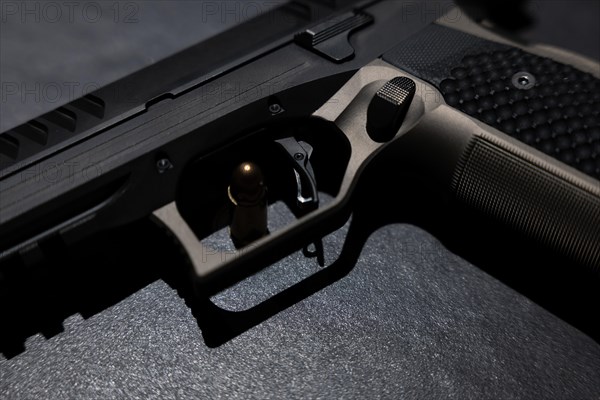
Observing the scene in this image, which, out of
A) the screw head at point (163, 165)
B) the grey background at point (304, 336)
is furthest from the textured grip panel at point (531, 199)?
the screw head at point (163, 165)

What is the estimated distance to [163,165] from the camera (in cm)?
92

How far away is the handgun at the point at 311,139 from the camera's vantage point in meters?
0.89

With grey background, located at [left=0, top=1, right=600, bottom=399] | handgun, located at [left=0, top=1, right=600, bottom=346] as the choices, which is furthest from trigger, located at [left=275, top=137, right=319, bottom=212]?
grey background, located at [left=0, top=1, right=600, bottom=399]

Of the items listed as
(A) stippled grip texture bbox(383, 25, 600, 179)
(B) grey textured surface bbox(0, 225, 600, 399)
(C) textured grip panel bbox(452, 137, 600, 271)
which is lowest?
(B) grey textured surface bbox(0, 225, 600, 399)

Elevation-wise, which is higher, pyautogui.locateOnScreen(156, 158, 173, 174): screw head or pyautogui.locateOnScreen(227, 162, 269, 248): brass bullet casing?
pyautogui.locateOnScreen(156, 158, 173, 174): screw head

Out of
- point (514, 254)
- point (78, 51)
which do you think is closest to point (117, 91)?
point (78, 51)

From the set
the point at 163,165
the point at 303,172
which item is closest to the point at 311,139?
the point at 303,172

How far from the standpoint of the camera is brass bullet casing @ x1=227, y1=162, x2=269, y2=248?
94 cm

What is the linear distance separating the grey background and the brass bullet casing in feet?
0.24

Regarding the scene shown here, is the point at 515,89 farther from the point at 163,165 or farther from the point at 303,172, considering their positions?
the point at 163,165

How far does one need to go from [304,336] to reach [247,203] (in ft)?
0.70

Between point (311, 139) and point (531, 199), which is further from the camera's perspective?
point (311, 139)

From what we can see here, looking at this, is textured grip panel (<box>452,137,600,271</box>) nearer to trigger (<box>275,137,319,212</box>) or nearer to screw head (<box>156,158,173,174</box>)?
trigger (<box>275,137,319,212</box>)

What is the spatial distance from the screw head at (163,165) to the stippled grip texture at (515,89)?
0.37 m
